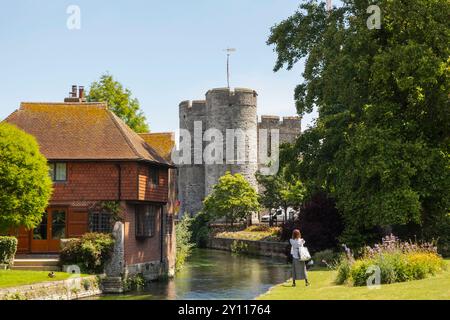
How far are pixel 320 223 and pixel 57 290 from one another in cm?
1639

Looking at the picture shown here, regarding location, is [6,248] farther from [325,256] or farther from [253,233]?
[253,233]

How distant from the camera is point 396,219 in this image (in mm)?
25203

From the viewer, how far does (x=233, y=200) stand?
65.8 metres

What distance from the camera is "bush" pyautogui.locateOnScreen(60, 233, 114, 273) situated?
93.1ft

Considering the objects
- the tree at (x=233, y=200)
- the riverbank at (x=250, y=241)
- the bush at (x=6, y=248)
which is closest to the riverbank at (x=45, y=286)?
the bush at (x=6, y=248)

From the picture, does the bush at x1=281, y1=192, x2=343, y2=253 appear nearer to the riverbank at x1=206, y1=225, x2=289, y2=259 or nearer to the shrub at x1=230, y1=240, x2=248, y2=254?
the riverbank at x1=206, y1=225, x2=289, y2=259

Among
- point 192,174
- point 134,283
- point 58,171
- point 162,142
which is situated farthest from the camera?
point 192,174

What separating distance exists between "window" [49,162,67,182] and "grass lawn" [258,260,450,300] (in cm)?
1501

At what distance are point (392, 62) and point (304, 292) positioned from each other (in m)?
11.5

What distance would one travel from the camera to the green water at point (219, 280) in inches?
1061

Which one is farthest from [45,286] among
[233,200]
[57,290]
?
[233,200]

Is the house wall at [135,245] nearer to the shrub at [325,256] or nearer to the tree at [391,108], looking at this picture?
the shrub at [325,256]
